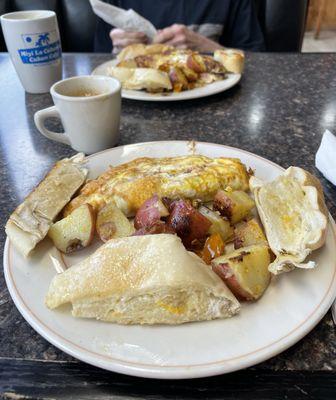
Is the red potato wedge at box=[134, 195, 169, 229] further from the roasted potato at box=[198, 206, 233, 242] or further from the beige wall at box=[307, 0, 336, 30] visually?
the beige wall at box=[307, 0, 336, 30]

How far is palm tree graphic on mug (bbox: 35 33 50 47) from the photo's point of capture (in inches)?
63.0

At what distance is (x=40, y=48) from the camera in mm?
1646

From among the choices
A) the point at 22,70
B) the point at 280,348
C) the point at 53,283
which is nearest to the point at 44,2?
the point at 22,70

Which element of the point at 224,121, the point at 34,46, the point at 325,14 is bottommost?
the point at 325,14

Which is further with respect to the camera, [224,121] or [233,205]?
[224,121]

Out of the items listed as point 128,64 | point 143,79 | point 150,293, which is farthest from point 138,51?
point 150,293

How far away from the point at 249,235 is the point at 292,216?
10cm

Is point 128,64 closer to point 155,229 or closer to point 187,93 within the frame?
point 187,93

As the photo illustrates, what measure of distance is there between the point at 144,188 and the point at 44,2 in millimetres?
3087

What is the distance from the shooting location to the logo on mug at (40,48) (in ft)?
5.24

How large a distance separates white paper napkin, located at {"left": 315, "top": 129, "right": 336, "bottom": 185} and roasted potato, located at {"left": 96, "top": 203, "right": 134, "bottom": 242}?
597 mm

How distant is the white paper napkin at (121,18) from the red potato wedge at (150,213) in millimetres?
1566

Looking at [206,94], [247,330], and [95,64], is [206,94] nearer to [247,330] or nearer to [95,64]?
[95,64]

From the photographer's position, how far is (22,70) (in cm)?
172
